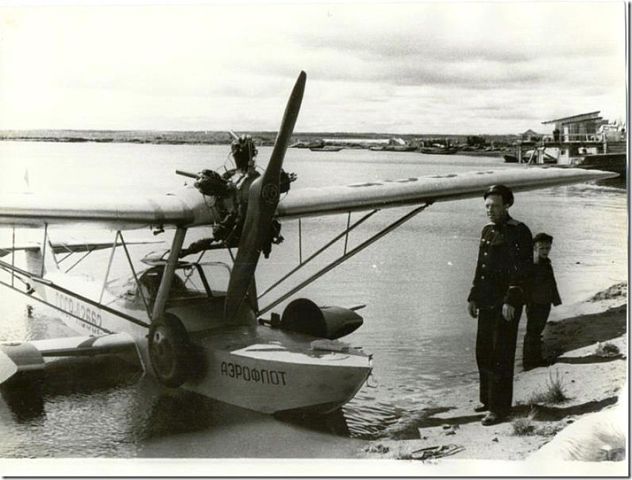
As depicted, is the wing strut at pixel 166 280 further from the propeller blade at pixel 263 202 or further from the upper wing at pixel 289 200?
the propeller blade at pixel 263 202

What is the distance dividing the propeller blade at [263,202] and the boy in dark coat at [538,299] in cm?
115

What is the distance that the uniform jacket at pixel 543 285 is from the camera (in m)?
3.20

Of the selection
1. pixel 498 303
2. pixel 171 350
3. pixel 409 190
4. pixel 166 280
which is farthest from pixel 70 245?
pixel 498 303

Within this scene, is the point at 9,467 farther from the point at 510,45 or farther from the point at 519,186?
the point at 510,45

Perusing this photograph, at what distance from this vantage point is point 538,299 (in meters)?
3.21

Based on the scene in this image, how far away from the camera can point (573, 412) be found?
10.4 ft

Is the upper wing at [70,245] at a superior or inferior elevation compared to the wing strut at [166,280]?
superior

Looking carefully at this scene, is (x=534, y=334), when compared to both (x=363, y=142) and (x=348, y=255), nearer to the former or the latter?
(x=348, y=255)

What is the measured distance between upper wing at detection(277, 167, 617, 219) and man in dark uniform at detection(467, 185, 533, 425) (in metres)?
0.18

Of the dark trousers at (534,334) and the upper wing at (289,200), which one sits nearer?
the upper wing at (289,200)

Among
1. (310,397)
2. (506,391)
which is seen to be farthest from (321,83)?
(506,391)

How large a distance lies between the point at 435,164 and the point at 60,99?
167cm

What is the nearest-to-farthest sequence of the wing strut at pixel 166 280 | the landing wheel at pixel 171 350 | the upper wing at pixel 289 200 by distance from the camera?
1. the upper wing at pixel 289 200
2. the landing wheel at pixel 171 350
3. the wing strut at pixel 166 280

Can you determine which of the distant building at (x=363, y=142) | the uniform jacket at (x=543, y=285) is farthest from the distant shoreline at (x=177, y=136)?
the uniform jacket at (x=543, y=285)
